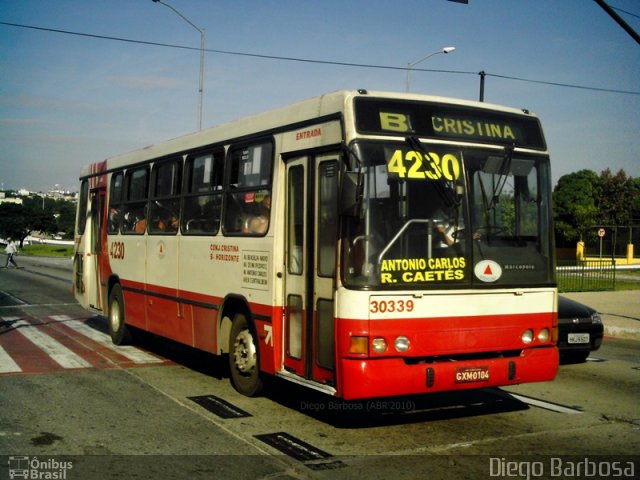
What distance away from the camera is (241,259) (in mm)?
9031

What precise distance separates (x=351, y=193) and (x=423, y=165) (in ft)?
3.06

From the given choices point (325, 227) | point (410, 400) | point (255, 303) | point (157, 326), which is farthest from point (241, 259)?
point (157, 326)

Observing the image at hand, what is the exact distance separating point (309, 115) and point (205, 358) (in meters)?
5.71

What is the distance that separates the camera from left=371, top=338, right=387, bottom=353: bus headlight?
→ 6.89 meters

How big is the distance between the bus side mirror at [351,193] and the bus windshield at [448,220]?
163 millimetres

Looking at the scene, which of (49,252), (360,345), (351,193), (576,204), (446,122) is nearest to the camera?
(351,193)

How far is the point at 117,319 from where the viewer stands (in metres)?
13.5

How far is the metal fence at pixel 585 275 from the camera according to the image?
28.0 metres

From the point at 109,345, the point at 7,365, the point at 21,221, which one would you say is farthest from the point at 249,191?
the point at 21,221

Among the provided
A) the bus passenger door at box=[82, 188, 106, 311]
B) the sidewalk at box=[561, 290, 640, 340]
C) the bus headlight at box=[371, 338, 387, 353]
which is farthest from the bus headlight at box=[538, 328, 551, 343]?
the sidewalk at box=[561, 290, 640, 340]

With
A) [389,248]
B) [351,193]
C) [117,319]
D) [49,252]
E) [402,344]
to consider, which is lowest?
[49,252]

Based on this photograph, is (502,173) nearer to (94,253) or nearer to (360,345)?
(360,345)

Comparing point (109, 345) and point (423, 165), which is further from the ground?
point (423, 165)

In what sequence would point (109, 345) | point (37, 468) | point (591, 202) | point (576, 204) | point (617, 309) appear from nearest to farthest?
1. point (37, 468)
2. point (109, 345)
3. point (617, 309)
4. point (576, 204)
5. point (591, 202)
